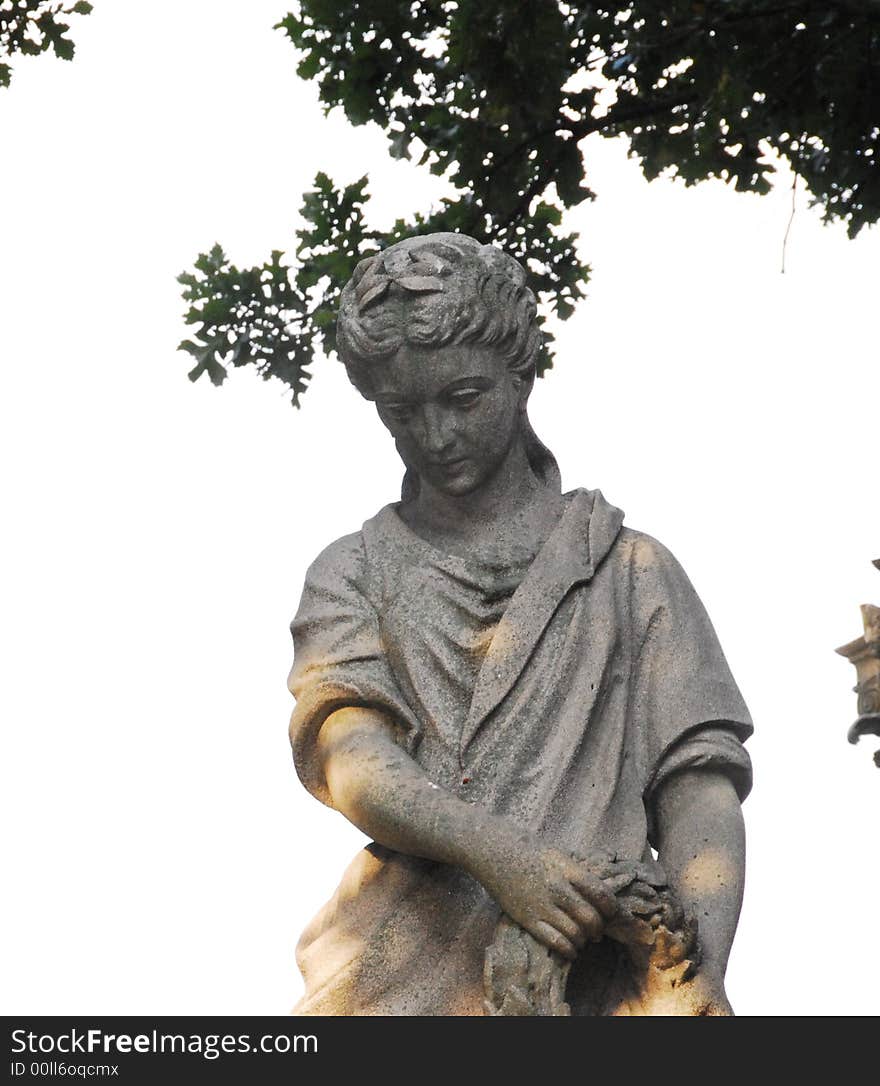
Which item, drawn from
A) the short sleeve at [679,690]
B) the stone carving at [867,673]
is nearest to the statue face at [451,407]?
the short sleeve at [679,690]

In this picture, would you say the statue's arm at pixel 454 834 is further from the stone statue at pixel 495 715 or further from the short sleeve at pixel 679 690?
the short sleeve at pixel 679 690

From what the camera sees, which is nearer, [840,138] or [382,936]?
[382,936]

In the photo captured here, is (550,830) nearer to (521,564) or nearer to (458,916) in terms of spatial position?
(458,916)

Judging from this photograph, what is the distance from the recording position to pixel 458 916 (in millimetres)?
8344

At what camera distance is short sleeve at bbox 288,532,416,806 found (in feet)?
28.4

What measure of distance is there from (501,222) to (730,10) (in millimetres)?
2269

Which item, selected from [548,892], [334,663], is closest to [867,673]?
[334,663]

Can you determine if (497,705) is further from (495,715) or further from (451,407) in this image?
(451,407)

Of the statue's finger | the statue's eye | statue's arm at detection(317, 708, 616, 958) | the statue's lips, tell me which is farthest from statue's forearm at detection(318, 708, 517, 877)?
the statue's eye

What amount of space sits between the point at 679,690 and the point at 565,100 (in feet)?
18.1

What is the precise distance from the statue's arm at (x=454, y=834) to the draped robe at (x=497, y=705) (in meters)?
0.12

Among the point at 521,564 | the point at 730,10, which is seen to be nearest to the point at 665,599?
the point at 521,564

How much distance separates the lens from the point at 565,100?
13484 millimetres

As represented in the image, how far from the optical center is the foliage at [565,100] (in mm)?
12141
